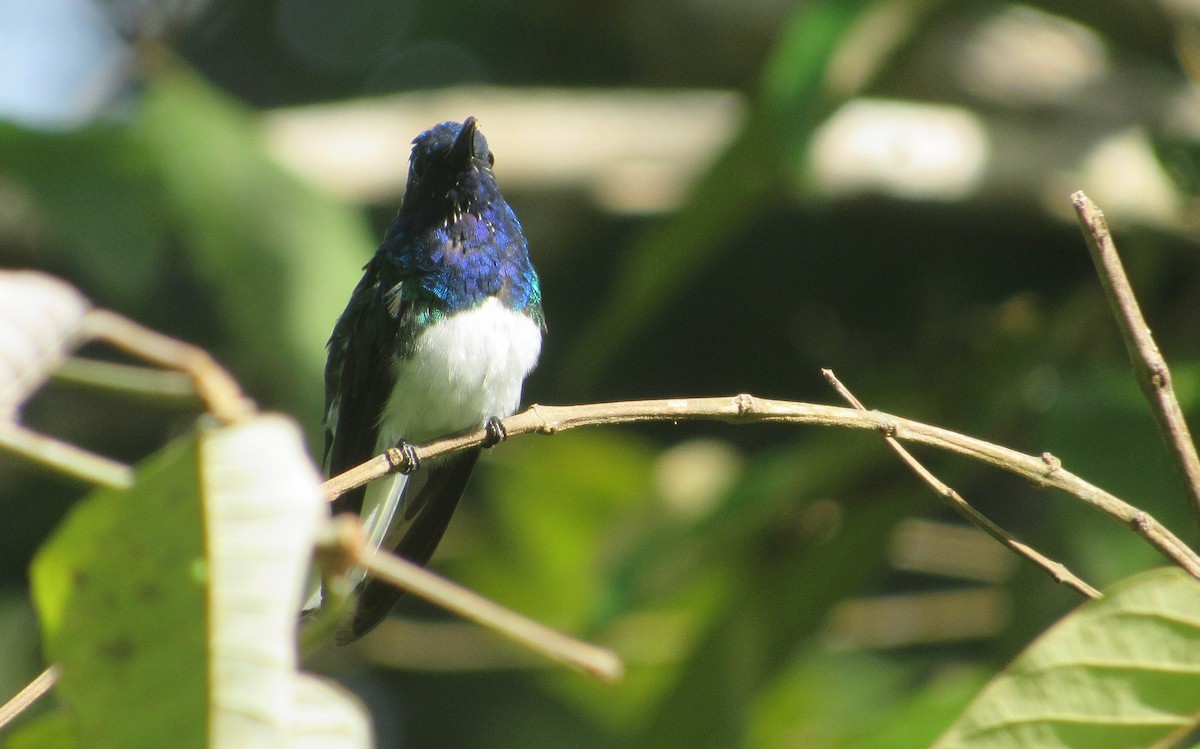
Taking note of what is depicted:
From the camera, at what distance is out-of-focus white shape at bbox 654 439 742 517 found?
12.9ft

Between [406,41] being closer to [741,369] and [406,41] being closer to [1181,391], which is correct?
[741,369]

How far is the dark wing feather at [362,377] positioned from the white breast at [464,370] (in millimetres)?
43

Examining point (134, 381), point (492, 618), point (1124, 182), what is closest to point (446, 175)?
point (134, 381)

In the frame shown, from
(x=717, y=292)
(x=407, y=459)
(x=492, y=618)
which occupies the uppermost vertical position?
(x=717, y=292)

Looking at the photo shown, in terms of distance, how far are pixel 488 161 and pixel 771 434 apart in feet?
8.86

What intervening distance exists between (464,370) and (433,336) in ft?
0.33

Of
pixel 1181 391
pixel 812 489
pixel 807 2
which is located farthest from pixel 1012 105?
pixel 1181 391

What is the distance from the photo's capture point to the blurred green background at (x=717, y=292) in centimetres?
312

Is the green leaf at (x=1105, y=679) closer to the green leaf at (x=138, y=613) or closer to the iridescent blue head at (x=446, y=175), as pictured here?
the green leaf at (x=138, y=613)

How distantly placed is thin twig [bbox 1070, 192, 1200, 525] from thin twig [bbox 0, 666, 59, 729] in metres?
0.92

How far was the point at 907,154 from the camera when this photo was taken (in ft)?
14.4

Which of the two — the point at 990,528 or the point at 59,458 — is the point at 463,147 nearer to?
the point at 990,528

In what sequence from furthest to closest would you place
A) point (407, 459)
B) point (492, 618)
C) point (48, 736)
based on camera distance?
point (407, 459), point (48, 736), point (492, 618)

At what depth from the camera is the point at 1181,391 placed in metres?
2.54
